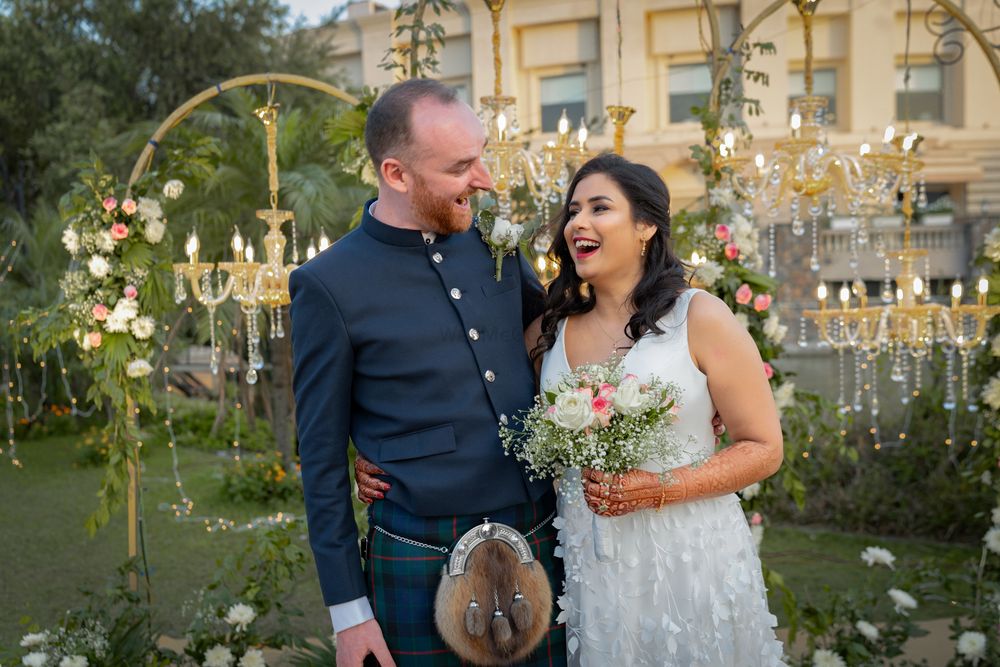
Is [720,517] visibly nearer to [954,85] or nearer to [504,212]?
[504,212]

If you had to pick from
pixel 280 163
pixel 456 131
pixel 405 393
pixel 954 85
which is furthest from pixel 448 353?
pixel 954 85

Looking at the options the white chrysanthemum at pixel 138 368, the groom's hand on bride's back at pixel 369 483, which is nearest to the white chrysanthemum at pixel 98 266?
the white chrysanthemum at pixel 138 368

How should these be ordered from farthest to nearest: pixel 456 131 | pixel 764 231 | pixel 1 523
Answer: pixel 764 231
pixel 1 523
pixel 456 131

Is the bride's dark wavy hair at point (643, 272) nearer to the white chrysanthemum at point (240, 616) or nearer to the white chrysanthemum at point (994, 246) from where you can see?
the white chrysanthemum at point (240, 616)

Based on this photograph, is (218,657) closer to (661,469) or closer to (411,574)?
(411,574)

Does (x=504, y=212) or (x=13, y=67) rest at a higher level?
(x=13, y=67)

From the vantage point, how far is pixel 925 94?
22.6 m

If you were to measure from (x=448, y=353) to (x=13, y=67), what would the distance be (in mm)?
13814

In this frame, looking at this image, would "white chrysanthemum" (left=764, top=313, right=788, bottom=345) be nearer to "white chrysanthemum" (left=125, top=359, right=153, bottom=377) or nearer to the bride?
the bride

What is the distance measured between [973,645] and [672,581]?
251 centimetres

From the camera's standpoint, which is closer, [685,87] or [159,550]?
[159,550]

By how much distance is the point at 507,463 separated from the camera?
100 inches

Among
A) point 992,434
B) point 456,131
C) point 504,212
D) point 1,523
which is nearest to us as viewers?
point 456,131

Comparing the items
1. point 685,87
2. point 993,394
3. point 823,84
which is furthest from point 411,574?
point 823,84
